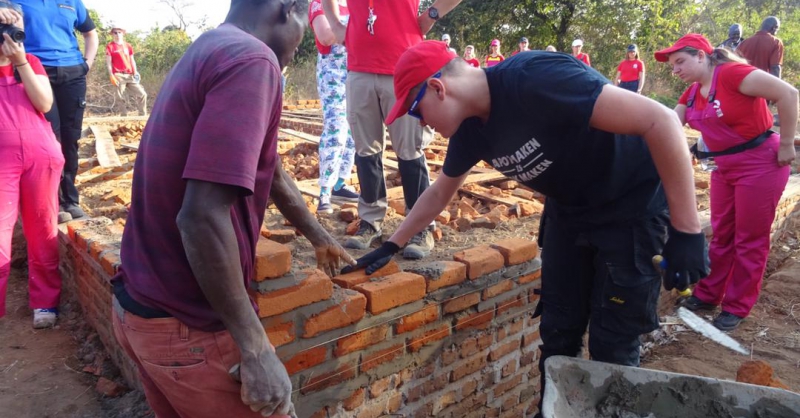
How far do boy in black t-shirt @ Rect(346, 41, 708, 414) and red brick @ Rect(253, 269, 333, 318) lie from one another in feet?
2.15

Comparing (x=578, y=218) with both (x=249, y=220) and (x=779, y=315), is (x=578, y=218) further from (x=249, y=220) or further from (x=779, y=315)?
(x=779, y=315)

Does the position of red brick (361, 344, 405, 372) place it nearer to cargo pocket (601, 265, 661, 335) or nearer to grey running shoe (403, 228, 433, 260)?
grey running shoe (403, 228, 433, 260)

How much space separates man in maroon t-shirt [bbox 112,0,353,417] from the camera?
4.11 ft

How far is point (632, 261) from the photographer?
2.12 meters

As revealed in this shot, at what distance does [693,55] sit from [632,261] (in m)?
2.45

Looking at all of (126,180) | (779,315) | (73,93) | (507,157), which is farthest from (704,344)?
(126,180)

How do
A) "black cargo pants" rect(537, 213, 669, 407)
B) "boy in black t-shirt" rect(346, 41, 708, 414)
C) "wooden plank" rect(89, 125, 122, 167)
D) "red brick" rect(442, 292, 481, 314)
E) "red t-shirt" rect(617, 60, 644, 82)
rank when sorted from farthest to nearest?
"red t-shirt" rect(617, 60, 644, 82) < "wooden plank" rect(89, 125, 122, 167) < "red brick" rect(442, 292, 481, 314) < "black cargo pants" rect(537, 213, 669, 407) < "boy in black t-shirt" rect(346, 41, 708, 414)

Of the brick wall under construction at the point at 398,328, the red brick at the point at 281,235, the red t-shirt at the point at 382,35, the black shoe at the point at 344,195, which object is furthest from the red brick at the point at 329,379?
the black shoe at the point at 344,195

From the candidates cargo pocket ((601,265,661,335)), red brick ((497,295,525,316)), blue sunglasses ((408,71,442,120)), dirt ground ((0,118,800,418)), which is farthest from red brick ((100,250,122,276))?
cargo pocket ((601,265,661,335))

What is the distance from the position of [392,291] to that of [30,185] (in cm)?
244

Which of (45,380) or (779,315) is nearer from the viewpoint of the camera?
(45,380)

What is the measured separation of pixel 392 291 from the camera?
2.42m

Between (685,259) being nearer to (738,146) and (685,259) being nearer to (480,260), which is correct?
(480,260)

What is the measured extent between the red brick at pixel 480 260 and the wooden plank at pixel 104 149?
15.9 feet
